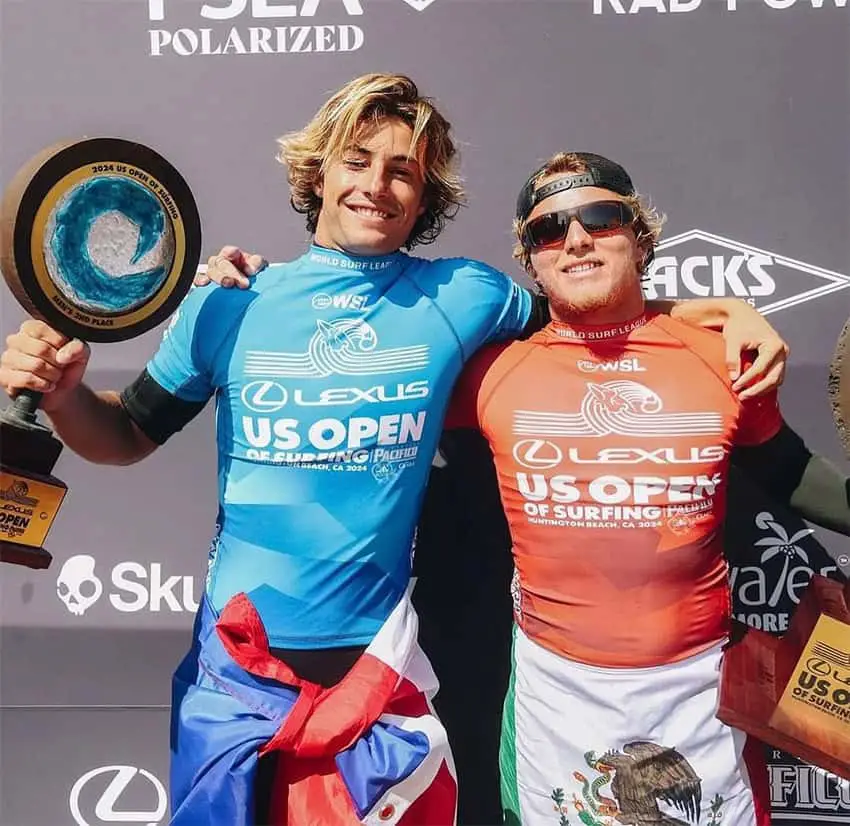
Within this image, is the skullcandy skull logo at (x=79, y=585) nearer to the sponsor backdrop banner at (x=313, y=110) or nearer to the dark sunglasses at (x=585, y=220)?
the sponsor backdrop banner at (x=313, y=110)

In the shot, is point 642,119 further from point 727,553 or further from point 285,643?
point 285,643

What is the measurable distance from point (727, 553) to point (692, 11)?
1418mm

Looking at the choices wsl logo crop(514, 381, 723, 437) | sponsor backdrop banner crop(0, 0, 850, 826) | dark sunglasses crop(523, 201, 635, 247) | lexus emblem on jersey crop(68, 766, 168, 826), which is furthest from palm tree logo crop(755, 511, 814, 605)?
lexus emblem on jersey crop(68, 766, 168, 826)

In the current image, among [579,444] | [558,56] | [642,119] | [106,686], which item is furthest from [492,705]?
[558,56]

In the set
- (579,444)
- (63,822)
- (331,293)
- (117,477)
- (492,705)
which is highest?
(331,293)

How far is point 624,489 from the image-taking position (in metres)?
1.51

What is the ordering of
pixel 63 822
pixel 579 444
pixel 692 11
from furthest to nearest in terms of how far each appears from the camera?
1. pixel 63 822
2. pixel 692 11
3. pixel 579 444

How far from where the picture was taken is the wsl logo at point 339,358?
1523 mm

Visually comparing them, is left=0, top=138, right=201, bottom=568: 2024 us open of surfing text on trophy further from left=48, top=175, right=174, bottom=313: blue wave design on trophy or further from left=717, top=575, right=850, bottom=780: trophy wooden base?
left=717, top=575, right=850, bottom=780: trophy wooden base

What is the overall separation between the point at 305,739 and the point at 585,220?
111cm

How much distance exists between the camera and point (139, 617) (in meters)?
2.16

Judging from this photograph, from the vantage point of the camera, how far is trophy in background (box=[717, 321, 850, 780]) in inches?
57.9

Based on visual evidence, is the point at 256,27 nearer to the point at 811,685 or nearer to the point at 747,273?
the point at 747,273

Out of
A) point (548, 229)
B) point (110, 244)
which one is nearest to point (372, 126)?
point (548, 229)
